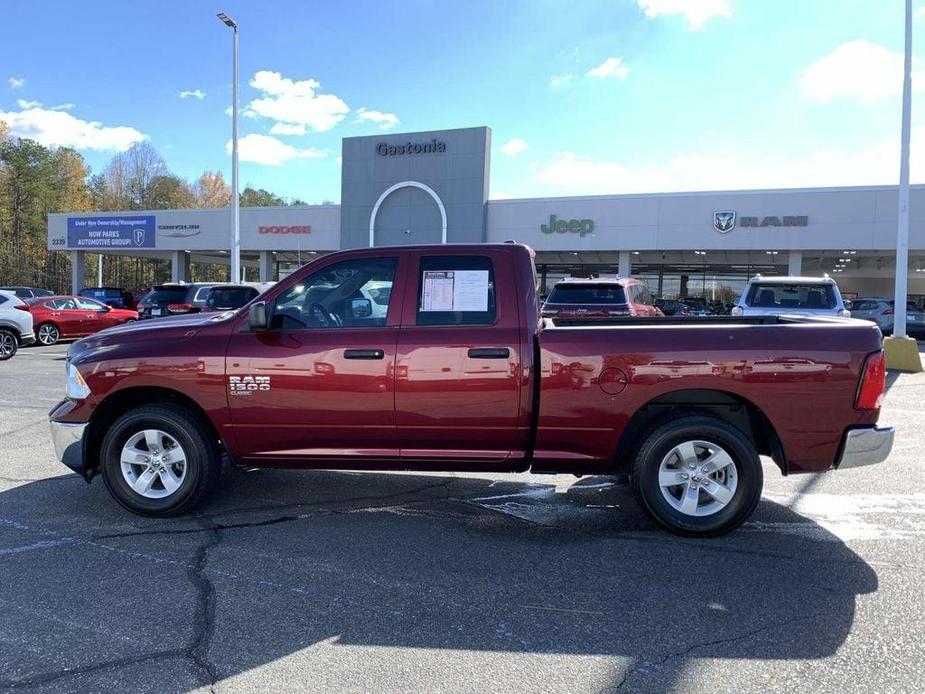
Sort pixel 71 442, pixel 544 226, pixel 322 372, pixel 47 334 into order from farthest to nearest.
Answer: pixel 544 226, pixel 47 334, pixel 71 442, pixel 322 372

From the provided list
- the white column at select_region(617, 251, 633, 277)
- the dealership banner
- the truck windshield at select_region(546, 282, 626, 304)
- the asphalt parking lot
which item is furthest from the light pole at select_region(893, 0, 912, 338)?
the dealership banner

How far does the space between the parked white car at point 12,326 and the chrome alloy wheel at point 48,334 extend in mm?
2358

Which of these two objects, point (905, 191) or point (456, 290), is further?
point (905, 191)

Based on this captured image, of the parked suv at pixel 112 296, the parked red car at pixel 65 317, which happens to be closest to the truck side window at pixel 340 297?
the parked red car at pixel 65 317

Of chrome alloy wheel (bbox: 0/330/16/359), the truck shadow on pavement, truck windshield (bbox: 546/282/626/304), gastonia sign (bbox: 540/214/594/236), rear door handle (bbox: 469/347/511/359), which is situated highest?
Answer: gastonia sign (bbox: 540/214/594/236)

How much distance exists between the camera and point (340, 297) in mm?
4812

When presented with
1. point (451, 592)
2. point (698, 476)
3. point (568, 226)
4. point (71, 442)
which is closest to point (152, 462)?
point (71, 442)

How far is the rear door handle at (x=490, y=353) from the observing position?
4453mm

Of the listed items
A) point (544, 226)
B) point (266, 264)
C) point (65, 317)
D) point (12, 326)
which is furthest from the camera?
point (266, 264)

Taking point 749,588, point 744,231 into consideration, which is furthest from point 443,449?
point 744,231

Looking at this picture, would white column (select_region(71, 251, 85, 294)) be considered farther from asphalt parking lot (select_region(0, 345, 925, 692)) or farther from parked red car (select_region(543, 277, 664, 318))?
asphalt parking lot (select_region(0, 345, 925, 692))

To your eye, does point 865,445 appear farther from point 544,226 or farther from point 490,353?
point 544,226

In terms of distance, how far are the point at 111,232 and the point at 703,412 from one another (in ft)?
143

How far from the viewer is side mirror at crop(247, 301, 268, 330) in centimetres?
453
